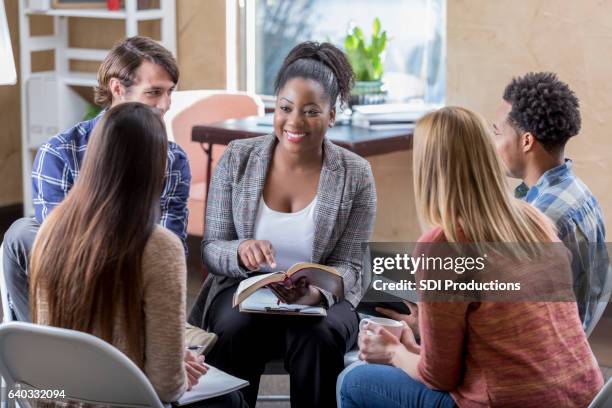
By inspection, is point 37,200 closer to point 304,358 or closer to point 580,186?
point 304,358

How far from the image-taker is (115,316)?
1.71 meters

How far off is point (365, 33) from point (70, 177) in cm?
255

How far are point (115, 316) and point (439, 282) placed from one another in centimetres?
58

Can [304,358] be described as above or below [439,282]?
below

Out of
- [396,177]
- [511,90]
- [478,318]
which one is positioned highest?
[511,90]

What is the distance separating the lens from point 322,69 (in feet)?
8.49

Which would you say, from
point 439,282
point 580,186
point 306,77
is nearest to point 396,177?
point 306,77

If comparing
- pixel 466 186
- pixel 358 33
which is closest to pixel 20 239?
pixel 466 186

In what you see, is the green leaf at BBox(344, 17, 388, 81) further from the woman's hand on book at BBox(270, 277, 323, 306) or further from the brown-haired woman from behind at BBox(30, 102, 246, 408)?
the brown-haired woman from behind at BBox(30, 102, 246, 408)

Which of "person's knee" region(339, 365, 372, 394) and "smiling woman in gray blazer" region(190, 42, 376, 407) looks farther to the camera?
"smiling woman in gray blazer" region(190, 42, 376, 407)

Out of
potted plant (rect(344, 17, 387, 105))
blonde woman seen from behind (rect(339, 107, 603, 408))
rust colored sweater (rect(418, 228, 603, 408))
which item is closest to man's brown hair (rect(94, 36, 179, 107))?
blonde woman seen from behind (rect(339, 107, 603, 408))

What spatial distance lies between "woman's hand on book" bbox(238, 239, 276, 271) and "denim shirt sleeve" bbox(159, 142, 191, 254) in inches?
7.3

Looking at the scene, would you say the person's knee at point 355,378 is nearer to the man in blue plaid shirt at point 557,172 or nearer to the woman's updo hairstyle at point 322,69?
the man in blue plaid shirt at point 557,172

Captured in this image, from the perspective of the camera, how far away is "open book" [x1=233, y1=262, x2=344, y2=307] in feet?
7.19
